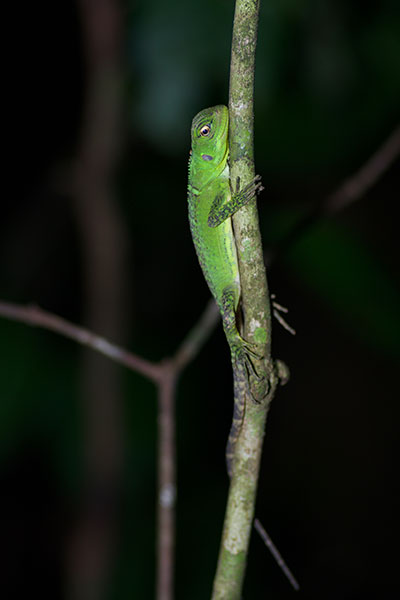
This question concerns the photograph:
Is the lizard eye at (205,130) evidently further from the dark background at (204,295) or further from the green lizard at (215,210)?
the dark background at (204,295)

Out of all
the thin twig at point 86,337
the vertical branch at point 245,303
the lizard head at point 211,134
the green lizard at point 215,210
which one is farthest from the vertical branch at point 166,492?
the lizard head at point 211,134

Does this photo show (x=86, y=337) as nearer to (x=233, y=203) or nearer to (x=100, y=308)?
(x=233, y=203)

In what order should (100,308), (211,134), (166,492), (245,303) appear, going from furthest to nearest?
(100,308) < (211,134) < (166,492) < (245,303)

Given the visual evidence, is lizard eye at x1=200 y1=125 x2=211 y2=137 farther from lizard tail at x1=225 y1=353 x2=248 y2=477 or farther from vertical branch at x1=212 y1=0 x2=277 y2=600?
lizard tail at x1=225 y1=353 x2=248 y2=477

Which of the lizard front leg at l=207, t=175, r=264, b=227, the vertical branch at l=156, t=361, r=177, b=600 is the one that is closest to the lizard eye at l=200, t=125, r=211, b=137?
the lizard front leg at l=207, t=175, r=264, b=227

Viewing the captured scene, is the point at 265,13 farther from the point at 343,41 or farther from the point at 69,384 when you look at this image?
the point at 69,384

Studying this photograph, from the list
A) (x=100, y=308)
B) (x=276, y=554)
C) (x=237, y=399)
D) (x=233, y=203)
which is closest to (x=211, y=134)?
(x=233, y=203)
